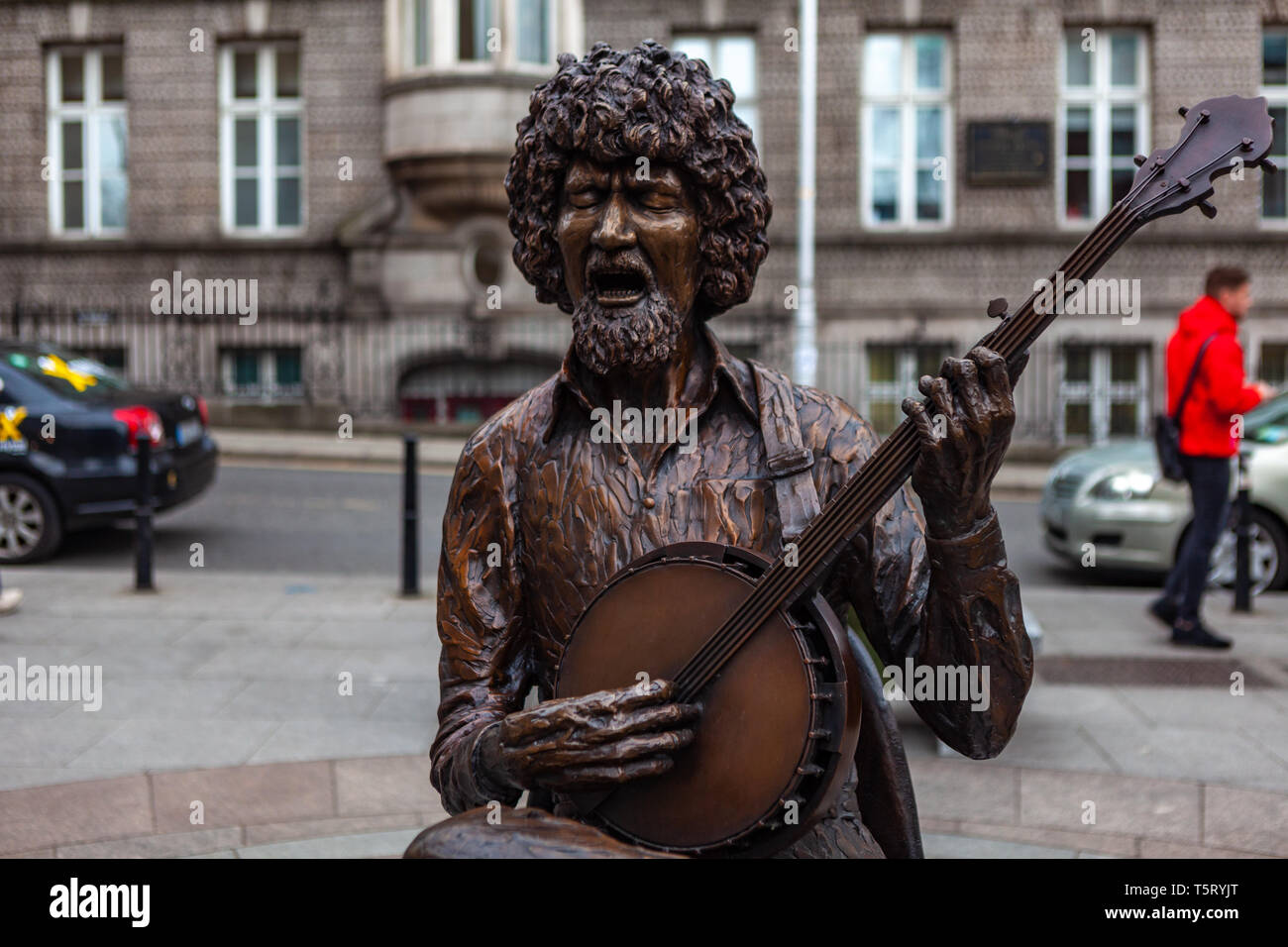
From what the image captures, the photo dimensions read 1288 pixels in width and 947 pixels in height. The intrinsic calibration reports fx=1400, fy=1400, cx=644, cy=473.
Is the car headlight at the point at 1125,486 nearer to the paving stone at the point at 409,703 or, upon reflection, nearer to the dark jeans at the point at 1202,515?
the dark jeans at the point at 1202,515

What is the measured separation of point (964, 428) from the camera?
173 centimetres

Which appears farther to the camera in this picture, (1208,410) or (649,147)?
(1208,410)

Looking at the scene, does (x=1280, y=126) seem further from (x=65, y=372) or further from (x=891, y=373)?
(x=65, y=372)

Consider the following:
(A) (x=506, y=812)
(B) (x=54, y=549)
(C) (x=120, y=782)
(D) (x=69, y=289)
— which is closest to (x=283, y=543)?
(B) (x=54, y=549)

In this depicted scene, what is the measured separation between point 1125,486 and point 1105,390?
9.75m

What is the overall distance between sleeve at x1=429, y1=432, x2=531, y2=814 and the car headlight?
819 centimetres

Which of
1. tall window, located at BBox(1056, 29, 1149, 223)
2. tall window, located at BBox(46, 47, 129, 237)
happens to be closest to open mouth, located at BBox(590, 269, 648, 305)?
tall window, located at BBox(1056, 29, 1149, 223)

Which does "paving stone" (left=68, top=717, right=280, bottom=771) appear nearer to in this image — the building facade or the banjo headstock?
the banjo headstock

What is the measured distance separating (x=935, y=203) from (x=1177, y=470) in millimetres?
12348

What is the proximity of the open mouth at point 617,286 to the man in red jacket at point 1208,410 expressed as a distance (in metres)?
6.02

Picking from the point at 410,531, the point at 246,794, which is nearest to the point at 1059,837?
the point at 246,794

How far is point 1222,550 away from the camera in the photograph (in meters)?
9.52

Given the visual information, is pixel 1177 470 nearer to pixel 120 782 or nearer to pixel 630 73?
pixel 120 782
